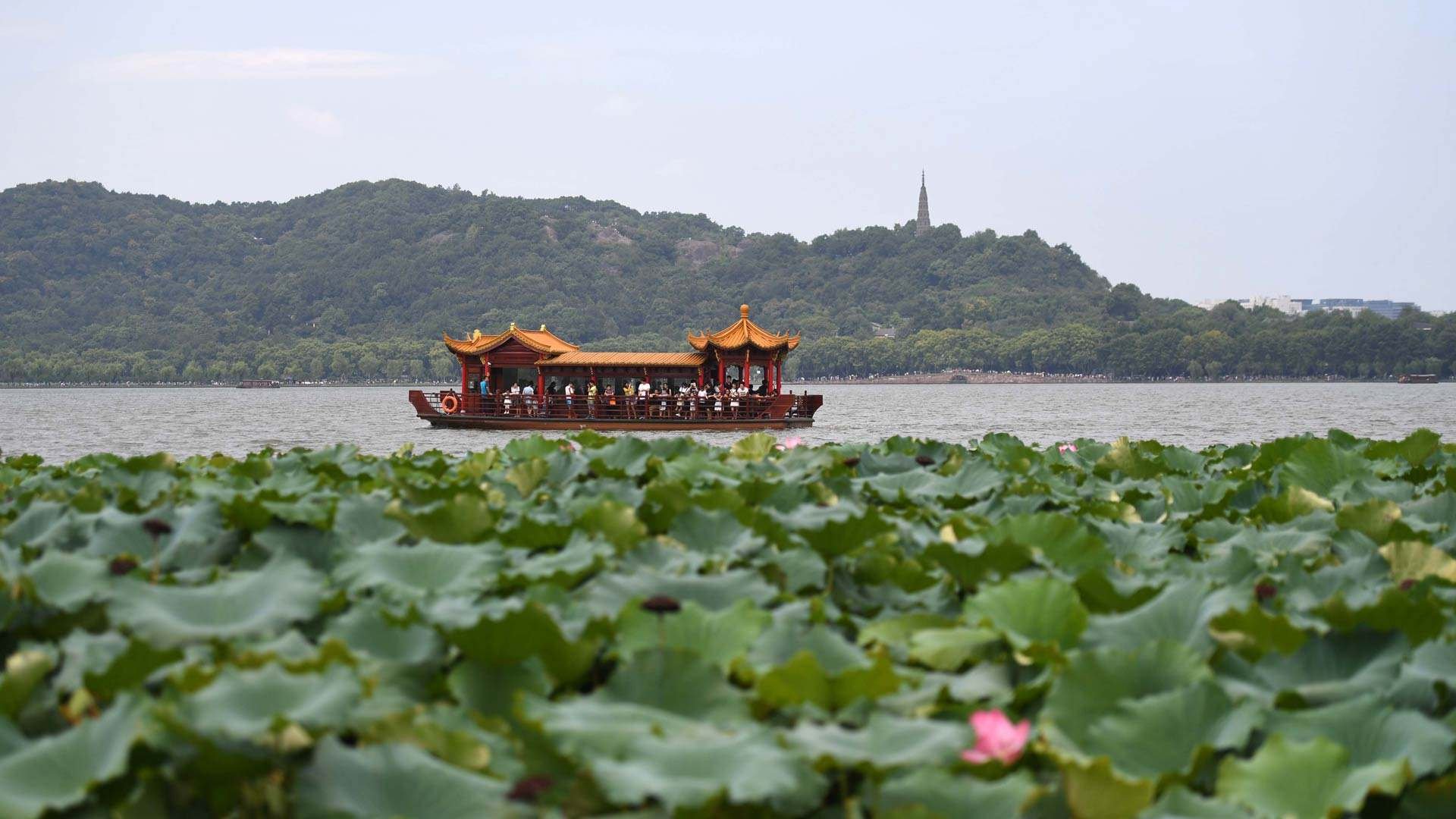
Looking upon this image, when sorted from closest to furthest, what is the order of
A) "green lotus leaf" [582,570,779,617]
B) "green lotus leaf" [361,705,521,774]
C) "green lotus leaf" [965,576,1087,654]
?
"green lotus leaf" [361,705,521,774], "green lotus leaf" [965,576,1087,654], "green lotus leaf" [582,570,779,617]

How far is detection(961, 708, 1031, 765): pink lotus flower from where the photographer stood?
2.21 metres

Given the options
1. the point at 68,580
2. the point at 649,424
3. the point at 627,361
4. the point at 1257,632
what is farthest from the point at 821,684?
the point at 627,361

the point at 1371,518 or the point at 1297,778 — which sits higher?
the point at 1371,518

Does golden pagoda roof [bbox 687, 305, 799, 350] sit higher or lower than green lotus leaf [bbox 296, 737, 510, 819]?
higher

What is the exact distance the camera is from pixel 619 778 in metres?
1.91

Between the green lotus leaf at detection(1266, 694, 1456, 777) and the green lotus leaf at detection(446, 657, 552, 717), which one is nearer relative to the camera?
the green lotus leaf at detection(1266, 694, 1456, 777)

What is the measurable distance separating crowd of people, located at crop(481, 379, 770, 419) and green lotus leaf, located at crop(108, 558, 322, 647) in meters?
39.2

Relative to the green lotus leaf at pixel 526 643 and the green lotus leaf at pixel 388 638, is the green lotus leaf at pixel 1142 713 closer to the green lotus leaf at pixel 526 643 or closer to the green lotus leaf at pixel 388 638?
the green lotus leaf at pixel 526 643

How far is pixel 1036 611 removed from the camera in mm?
2875

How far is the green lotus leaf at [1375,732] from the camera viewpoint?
222 cm

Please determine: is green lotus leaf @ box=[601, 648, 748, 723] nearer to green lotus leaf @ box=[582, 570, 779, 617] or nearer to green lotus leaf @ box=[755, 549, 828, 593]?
green lotus leaf @ box=[582, 570, 779, 617]

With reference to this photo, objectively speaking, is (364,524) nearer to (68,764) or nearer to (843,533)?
(843,533)

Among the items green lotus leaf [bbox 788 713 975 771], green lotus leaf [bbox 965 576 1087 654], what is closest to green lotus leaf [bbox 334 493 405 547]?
green lotus leaf [bbox 965 576 1087 654]

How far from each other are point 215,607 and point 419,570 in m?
0.57
